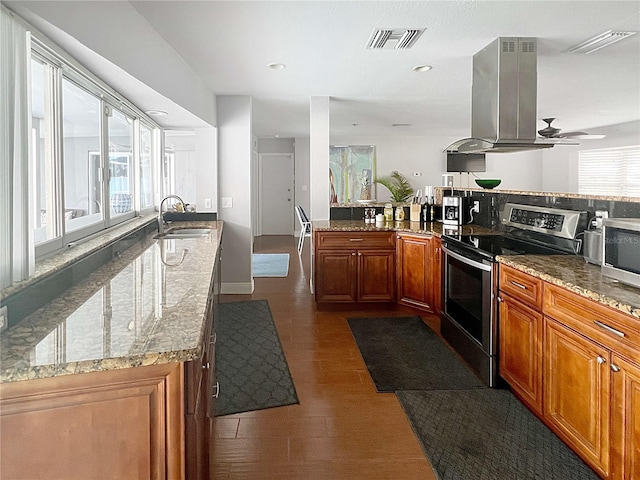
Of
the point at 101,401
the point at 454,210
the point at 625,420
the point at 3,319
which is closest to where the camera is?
the point at 101,401

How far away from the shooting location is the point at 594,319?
197 cm

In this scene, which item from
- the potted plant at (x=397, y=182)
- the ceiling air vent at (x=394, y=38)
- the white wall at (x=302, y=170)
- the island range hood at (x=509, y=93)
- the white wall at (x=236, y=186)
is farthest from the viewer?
the white wall at (x=302, y=170)

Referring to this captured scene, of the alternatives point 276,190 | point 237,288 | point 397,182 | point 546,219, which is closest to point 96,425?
point 546,219

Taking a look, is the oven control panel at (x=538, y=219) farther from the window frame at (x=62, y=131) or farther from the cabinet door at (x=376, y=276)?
the window frame at (x=62, y=131)

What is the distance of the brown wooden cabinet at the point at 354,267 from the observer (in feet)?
15.5

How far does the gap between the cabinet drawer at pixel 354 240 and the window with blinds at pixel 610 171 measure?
5.69m

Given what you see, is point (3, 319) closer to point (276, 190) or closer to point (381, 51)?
point (381, 51)

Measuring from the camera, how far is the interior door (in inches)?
446

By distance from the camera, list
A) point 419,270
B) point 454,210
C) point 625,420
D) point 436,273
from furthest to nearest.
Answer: point 454,210 < point 419,270 < point 436,273 < point 625,420

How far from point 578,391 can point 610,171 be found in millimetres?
8589

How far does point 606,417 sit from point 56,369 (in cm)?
194

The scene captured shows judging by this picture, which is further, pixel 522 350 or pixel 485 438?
pixel 522 350

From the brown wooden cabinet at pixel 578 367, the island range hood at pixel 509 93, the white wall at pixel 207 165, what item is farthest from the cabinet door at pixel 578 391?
the white wall at pixel 207 165

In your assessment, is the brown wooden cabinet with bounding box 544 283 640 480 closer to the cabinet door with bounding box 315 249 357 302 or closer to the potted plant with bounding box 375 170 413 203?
the cabinet door with bounding box 315 249 357 302
